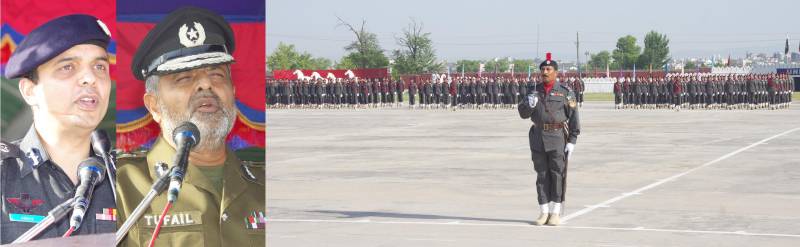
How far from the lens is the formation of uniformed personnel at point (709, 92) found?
179ft

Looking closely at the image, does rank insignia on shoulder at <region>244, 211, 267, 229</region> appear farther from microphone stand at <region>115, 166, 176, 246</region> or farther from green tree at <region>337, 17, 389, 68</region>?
green tree at <region>337, 17, 389, 68</region>

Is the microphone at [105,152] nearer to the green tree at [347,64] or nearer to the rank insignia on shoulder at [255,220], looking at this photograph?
the rank insignia on shoulder at [255,220]

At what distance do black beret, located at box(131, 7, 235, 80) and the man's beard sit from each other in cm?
14

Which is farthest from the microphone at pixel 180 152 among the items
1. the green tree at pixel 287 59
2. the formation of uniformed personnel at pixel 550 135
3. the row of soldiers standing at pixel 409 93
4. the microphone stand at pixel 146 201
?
the green tree at pixel 287 59

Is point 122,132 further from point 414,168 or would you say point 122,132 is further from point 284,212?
point 414,168

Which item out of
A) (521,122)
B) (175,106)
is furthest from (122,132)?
(521,122)

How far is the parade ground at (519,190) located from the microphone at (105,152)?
19.7ft

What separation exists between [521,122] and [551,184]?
26786 millimetres

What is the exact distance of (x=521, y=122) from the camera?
39375 millimetres

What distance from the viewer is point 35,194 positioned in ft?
15.5

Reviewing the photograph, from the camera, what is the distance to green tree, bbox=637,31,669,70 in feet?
496

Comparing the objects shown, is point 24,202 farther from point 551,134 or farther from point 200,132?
point 551,134

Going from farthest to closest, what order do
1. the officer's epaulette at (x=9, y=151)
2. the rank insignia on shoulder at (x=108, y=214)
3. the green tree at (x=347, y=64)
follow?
the green tree at (x=347, y=64) → the rank insignia on shoulder at (x=108, y=214) → the officer's epaulette at (x=9, y=151)

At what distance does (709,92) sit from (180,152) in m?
Result: 51.8
